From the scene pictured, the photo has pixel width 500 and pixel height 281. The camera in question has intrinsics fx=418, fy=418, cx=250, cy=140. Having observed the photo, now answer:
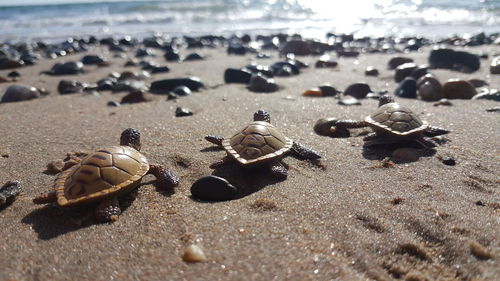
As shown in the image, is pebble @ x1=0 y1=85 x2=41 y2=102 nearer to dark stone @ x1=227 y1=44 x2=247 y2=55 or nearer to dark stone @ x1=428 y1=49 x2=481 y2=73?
dark stone @ x1=227 y1=44 x2=247 y2=55

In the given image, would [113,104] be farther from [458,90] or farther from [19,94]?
[458,90]

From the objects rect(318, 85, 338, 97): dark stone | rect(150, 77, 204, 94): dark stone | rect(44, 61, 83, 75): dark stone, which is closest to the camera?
rect(318, 85, 338, 97): dark stone

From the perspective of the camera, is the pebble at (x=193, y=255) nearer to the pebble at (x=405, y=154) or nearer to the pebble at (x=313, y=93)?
the pebble at (x=405, y=154)

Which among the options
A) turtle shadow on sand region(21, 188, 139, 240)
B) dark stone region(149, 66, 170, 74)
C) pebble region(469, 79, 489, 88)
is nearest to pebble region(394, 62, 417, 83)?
pebble region(469, 79, 489, 88)

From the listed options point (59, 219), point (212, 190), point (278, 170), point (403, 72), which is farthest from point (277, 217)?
point (403, 72)

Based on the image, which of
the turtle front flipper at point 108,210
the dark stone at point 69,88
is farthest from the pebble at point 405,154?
the dark stone at point 69,88

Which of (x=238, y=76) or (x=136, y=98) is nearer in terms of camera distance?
(x=136, y=98)
